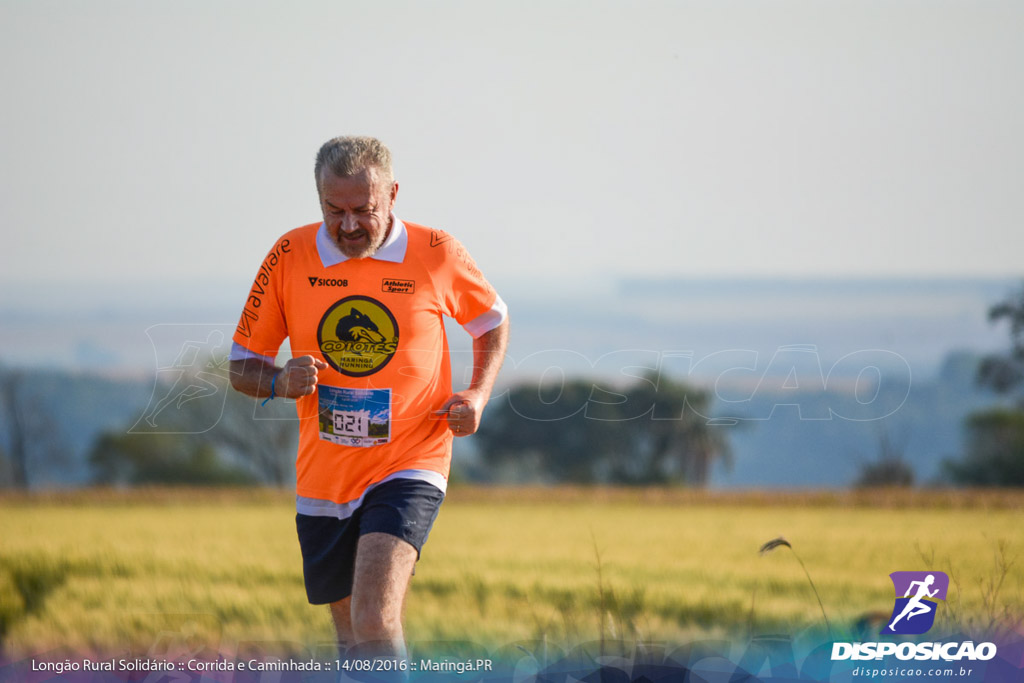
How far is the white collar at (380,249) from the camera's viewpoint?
4.50m

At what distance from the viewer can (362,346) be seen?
4.46m

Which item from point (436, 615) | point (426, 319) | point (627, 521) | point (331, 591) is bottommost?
point (627, 521)

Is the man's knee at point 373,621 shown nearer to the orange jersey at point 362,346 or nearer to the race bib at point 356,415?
the orange jersey at point 362,346

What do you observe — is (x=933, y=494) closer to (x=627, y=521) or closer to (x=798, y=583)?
(x=627, y=521)

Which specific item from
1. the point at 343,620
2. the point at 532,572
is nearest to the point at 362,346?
the point at 343,620

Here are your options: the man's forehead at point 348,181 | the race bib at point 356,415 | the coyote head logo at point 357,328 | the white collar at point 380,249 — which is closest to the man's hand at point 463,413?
the race bib at point 356,415

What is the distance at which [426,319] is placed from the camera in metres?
4.52

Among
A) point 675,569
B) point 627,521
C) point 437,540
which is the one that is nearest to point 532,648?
point 675,569

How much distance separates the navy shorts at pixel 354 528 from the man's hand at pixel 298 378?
1.74ft

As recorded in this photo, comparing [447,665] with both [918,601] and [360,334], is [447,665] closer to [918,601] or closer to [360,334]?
[360,334]

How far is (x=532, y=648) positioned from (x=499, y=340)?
5.02 ft

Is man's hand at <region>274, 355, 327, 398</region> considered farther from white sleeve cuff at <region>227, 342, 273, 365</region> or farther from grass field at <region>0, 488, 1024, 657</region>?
grass field at <region>0, 488, 1024, 657</region>

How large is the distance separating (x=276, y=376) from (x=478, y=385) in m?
0.87

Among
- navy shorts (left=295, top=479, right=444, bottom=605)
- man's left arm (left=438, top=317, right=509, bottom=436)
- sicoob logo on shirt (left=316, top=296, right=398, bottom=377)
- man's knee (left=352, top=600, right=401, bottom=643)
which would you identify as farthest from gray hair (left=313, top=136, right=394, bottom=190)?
man's knee (left=352, top=600, right=401, bottom=643)
